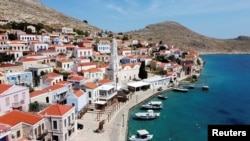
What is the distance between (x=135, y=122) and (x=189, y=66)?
139 feet

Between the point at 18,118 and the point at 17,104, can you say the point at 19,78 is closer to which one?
the point at 17,104

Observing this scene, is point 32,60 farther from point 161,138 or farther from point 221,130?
point 221,130

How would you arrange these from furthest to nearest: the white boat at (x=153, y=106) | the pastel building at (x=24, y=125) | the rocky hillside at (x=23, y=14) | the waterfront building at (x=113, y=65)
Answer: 1. the rocky hillside at (x=23, y=14)
2. the waterfront building at (x=113, y=65)
3. the white boat at (x=153, y=106)
4. the pastel building at (x=24, y=125)

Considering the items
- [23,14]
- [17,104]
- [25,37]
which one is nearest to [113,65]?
[17,104]

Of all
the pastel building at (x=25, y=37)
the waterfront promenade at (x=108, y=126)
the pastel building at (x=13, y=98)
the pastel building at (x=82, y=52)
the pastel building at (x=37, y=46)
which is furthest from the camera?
the pastel building at (x=25, y=37)

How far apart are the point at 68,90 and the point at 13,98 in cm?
1065

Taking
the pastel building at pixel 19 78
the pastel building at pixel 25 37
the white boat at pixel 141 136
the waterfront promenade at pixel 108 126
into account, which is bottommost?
the white boat at pixel 141 136

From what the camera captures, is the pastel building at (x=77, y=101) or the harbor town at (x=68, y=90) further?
the pastel building at (x=77, y=101)

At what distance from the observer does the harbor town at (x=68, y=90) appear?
2410 cm

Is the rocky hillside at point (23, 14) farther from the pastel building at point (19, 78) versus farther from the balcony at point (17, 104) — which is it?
the balcony at point (17, 104)

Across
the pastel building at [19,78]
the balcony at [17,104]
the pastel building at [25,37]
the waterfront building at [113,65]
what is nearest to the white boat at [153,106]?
the waterfront building at [113,65]

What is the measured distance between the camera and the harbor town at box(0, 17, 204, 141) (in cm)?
2410

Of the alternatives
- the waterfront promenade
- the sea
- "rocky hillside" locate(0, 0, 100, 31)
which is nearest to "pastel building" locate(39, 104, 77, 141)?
the waterfront promenade

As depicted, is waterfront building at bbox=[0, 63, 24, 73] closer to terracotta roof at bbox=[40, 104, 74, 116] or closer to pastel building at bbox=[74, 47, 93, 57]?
terracotta roof at bbox=[40, 104, 74, 116]
